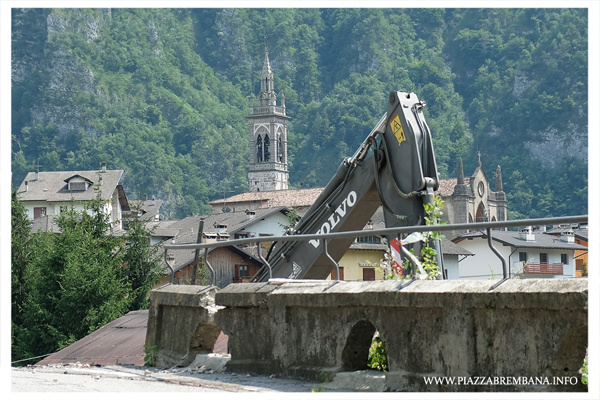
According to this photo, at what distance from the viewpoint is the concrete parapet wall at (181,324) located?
10492 millimetres

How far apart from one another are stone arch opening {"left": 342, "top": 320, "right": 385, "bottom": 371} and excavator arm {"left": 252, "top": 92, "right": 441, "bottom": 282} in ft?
10.7

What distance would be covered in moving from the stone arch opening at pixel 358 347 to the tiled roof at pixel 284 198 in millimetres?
91292

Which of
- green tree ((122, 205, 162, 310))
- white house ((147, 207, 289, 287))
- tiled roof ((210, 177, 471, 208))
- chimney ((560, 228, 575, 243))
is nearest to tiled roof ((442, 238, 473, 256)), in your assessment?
chimney ((560, 228, 575, 243))

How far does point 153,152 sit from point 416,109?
16817 centimetres

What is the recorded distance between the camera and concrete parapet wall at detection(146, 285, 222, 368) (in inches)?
413

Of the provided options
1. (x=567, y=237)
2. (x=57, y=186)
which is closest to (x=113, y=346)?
(x=567, y=237)

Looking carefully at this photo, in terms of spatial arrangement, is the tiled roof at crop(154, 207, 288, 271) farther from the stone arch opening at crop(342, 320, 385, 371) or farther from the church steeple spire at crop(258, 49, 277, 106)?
the church steeple spire at crop(258, 49, 277, 106)

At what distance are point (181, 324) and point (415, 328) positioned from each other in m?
4.32

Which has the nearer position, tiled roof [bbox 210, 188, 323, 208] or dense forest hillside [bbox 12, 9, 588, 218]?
tiled roof [bbox 210, 188, 323, 208]

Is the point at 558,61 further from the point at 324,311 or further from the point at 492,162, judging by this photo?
the point at 324,311

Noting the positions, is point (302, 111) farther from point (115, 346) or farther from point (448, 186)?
point (115, 346)

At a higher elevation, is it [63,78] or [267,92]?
[63,78]

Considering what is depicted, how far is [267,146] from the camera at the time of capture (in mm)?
146250
